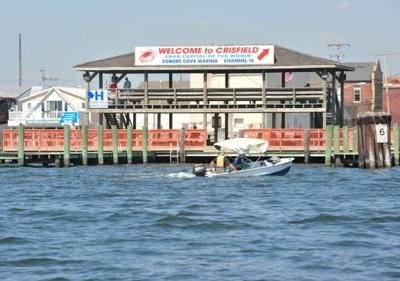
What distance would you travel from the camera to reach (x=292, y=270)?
21578 millimetres

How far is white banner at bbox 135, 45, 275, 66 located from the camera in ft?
202

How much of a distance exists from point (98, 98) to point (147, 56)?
3928 mm

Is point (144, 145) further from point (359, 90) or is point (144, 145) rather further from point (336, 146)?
point (359, 90)

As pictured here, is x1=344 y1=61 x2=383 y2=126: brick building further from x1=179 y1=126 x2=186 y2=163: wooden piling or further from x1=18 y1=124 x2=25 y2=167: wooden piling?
x1=18 y1=124 x2=25 y2=167: wooden piling

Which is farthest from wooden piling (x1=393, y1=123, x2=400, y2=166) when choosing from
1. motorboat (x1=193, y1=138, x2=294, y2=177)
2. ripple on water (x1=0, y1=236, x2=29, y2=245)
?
ripple on water (x1=0, y1=236, x2=29, y2=245)

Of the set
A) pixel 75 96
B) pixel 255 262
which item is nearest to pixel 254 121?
pixel 75 96

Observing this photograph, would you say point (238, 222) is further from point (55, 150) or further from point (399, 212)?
point (55, 150)

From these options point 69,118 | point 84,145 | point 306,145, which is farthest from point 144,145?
point 69,118

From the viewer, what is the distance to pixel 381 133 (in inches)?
2032

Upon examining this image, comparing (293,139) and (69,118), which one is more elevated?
(69,118)

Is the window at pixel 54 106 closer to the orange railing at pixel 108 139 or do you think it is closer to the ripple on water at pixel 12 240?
the orange railing at pixel 108 139

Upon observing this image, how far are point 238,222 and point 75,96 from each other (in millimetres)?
84906

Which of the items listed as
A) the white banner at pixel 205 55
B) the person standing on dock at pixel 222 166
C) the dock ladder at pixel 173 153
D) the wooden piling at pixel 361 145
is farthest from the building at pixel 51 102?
the person standing on dock at pixel 222 166

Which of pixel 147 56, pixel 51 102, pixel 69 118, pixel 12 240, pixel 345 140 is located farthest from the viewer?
pixel 51 102
